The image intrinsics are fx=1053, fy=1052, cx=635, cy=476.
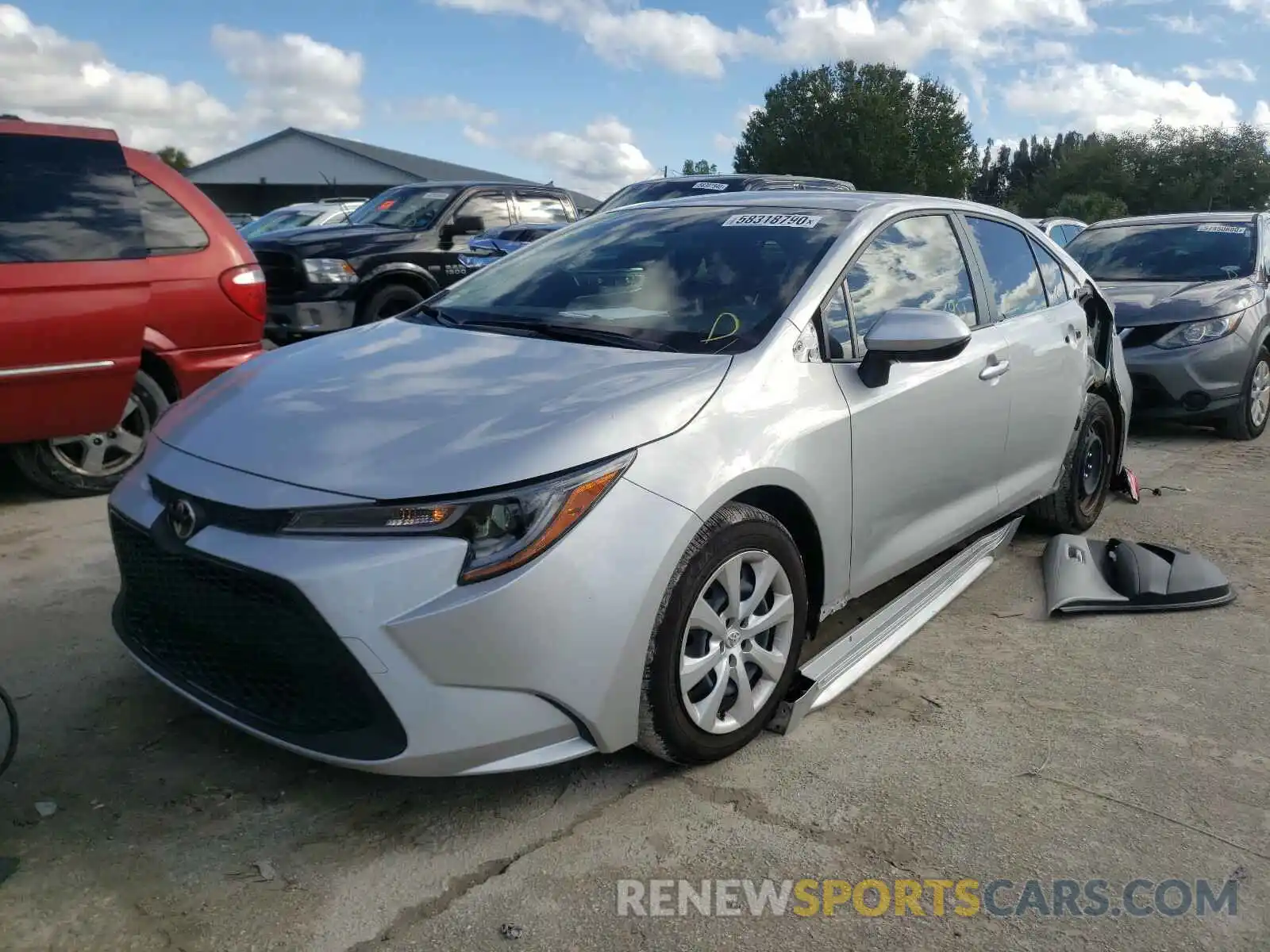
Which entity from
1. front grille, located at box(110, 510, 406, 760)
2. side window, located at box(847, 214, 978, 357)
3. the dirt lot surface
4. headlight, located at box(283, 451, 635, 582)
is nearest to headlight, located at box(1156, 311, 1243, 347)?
side window, located at box(847, 214, 978, 357)

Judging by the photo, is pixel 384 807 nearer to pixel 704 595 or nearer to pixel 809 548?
pixel 704 595

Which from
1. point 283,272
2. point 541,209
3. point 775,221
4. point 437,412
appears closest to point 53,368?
point 437,412

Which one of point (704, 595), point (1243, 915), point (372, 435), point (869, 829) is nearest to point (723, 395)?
point (704, 595)

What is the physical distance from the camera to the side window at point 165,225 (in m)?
5.33

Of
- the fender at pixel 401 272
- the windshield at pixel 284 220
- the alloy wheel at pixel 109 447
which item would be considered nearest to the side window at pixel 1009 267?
the alloy wheel at pixel 109 447

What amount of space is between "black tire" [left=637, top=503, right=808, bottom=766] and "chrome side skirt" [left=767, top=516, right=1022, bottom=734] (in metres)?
0.16

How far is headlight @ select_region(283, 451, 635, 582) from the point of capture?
2312 millimetres

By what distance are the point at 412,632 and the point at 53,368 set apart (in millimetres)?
3250

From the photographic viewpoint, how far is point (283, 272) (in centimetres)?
838

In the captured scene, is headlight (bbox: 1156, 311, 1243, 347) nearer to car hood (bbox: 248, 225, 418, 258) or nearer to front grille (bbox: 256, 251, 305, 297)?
car hood (bbox: 248, 225, 418, 258)

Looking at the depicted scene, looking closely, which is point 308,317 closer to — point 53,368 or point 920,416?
point 53,368

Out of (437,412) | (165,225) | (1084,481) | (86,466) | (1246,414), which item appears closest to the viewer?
(437,412)

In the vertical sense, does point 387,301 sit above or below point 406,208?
below

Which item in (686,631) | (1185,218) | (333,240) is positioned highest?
(333,240)
